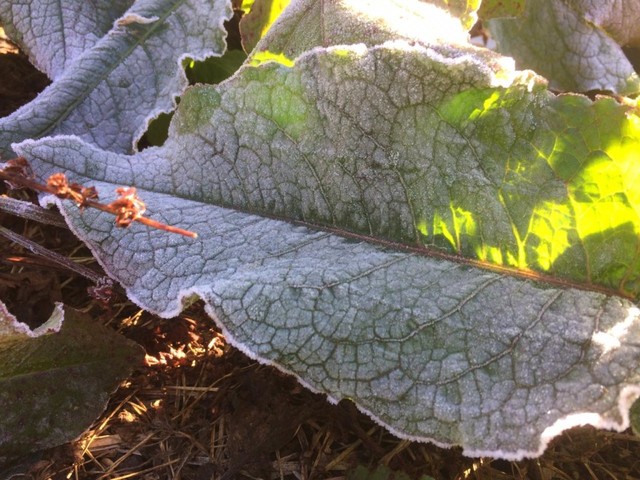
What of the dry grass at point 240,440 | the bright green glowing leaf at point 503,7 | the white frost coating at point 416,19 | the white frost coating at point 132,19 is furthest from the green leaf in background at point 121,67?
the bright green glowing leaf at point 503,7

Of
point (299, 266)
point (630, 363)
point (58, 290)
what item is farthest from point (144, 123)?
point (630, 363)

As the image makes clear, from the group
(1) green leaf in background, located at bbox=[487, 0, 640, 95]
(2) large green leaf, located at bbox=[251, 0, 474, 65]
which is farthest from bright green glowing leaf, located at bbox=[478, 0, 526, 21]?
(2) large green leaf, located at bbox=[251, 0, 474, 65]

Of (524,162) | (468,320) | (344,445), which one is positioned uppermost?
(524,162)

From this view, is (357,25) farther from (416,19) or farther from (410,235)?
(410,235)

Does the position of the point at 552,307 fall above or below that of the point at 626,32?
below

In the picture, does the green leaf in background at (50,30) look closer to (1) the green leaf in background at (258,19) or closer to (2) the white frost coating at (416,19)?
(1) the green leaf in background at (258,19)

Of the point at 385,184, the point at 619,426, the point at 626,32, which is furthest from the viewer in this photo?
the point at 626,32

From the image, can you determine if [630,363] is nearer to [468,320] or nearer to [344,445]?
[468,320]
